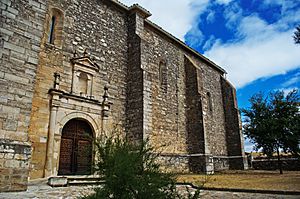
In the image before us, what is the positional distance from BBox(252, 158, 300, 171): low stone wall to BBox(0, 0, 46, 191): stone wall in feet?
59.3

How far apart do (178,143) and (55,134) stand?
24.2 ft

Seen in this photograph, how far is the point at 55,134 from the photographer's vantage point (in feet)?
26.8

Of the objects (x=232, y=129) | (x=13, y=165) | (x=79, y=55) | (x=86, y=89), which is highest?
(x=79, y=55)

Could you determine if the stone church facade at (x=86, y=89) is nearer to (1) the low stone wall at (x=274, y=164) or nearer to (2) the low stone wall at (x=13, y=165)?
(2) the low stone wall at (x=13, y=165)

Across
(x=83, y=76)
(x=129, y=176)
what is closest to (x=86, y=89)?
(x=83, y=76)

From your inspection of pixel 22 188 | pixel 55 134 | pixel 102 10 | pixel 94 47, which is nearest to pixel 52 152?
pixel 55 134

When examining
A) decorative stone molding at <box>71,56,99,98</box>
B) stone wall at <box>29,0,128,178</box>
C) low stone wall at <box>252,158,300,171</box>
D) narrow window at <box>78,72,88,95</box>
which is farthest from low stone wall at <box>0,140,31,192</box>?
low stone wall at <box>252,158,300,171</box>

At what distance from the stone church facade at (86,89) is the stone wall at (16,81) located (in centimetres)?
2

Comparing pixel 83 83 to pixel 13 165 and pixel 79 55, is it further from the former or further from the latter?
pixel 13 165

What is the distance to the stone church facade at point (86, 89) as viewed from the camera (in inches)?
238

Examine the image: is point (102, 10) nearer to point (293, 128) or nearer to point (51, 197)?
point (51, 197)

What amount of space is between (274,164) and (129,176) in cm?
1949

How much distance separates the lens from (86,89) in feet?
31.5

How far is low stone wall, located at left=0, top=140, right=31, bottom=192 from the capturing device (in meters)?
5.39
